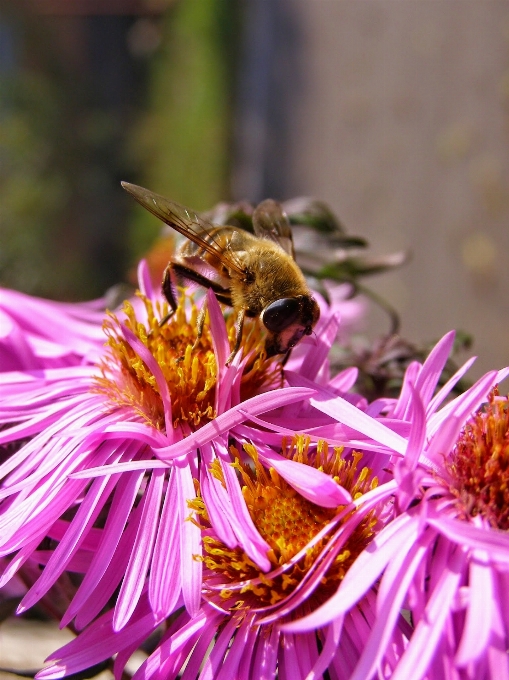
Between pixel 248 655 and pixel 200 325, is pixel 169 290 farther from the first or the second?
Result: pixel 248 655

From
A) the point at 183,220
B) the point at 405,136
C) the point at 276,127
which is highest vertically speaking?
the point at 276,127

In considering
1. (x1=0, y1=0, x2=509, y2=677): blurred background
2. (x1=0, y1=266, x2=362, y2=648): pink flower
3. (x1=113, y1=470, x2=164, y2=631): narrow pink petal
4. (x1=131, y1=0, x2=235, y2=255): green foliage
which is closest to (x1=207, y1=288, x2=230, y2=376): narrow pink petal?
(x1=0, y1=266, x2=362, y2=648): pink flower

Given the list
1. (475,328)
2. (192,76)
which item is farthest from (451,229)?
(192,76)

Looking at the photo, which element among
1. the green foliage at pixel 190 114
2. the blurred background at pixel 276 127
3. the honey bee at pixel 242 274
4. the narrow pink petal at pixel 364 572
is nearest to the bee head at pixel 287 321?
the honey bee at pixel 242 274

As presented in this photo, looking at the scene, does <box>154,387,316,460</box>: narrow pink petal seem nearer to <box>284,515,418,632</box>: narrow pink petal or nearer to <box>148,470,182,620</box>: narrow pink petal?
<box>148,470,182,620</box>: narrow pink petal

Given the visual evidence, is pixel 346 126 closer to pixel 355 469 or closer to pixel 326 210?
pixel 326 210

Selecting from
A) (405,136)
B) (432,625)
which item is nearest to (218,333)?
(432,625)
